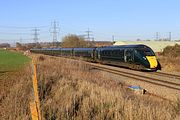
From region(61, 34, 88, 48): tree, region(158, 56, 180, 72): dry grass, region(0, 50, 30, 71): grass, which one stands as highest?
region(61, 34, 88, 48): tree

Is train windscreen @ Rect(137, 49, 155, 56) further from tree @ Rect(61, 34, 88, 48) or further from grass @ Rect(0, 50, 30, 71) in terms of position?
tree @ Rect(61, 34, 88, 48)

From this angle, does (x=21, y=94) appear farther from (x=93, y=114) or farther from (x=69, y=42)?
(x=69, y=42)

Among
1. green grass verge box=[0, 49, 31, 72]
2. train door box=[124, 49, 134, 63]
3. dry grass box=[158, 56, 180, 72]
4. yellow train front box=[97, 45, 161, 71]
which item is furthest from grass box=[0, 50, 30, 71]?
dry grass box=[158, 56, 180, 72]

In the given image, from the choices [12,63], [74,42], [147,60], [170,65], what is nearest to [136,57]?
[147,60]

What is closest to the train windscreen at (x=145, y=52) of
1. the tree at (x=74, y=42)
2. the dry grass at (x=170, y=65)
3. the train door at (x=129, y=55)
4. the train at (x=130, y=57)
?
the train at (x=130, y=57)

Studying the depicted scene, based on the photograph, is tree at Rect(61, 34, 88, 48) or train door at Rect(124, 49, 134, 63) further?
tree at Rect(61, 34, 88, 48)

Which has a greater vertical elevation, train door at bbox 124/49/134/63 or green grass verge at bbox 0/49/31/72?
train door at bbox 124/49/134/63

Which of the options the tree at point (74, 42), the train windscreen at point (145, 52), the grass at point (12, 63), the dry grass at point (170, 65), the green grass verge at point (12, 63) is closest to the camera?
the train windscreen at point (145, 52)

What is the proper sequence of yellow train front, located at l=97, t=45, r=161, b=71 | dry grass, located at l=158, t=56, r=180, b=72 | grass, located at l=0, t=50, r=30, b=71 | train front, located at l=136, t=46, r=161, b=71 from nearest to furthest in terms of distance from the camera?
train front, located at l=136, t=46, r=161, b=71 < yellow train front, located at l=97, t=45, r=161, b=71 < dry grass, located at l=158, t=56, r=180, b=72 < grass, located at l=0, t=50, r=30, b=71

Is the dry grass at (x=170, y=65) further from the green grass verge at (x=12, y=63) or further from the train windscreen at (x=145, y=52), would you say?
the green grass verge at (x=12, y=63)

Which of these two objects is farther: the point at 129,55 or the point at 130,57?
the point at 129,55

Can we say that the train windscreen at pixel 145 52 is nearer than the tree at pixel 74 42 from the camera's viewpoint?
Yes

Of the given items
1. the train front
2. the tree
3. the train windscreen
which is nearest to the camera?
the train front

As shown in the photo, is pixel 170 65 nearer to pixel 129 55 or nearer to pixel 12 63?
pixel 129 55
